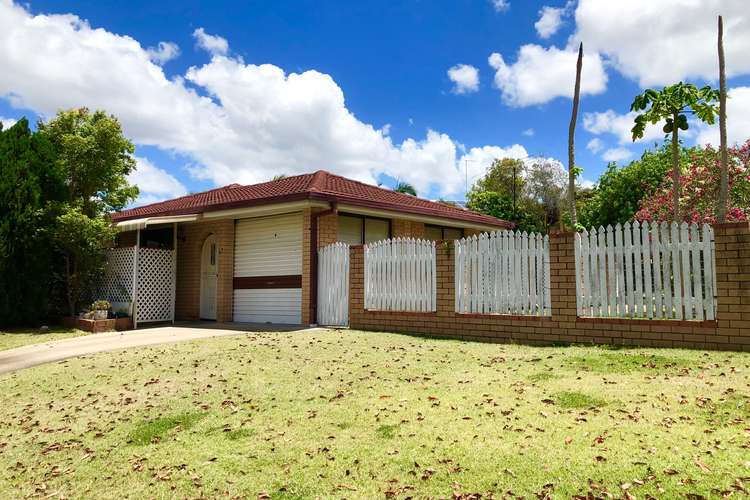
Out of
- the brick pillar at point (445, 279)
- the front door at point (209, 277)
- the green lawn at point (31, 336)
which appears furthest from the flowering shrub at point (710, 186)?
the green lawn at point (31, 336)

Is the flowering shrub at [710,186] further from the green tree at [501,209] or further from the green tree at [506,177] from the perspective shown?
the green tree at [506,177]

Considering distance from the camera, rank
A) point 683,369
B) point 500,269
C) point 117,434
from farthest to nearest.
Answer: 1. point 500,269
2. point 683,369
3. point 117,434

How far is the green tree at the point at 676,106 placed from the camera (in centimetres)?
1207

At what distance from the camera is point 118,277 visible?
14008 millimetres

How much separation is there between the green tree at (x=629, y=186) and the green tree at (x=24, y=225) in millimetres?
26322

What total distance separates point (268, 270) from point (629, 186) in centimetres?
2381

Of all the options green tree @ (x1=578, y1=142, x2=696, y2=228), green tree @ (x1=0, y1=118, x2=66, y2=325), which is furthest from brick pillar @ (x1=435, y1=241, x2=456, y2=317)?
green tree @ (x1=578, y1=142, x2=696, y2=228)

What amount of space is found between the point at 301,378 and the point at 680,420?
404cm

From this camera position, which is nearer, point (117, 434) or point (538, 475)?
point (538, 475)

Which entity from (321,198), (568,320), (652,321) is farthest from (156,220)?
(652,321)

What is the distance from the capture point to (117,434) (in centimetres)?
492

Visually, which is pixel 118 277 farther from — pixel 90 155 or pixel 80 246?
pixel 90 155

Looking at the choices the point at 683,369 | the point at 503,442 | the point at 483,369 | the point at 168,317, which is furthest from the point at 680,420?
the point at 168,317

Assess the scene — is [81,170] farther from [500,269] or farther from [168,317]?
[500,269]
